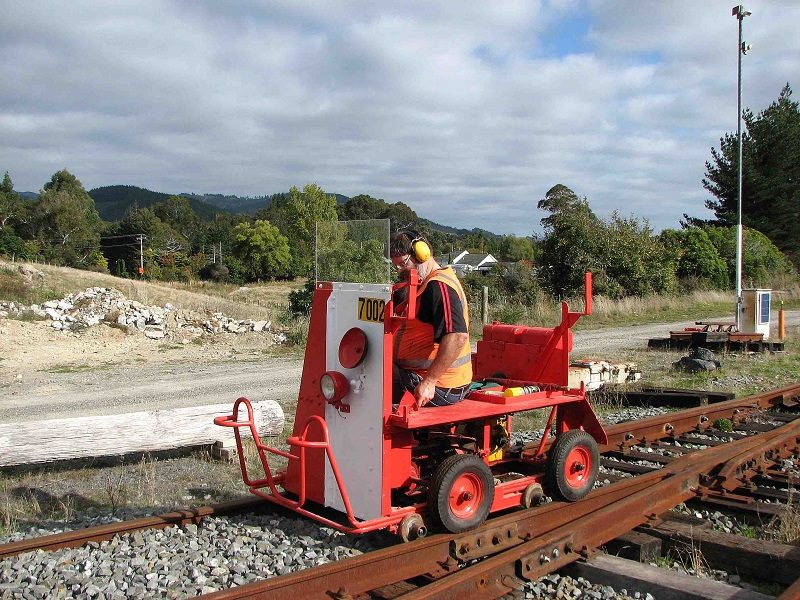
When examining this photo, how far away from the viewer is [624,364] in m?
11.6

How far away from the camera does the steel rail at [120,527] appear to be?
4.33 m

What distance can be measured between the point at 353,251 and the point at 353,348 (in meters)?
0.84

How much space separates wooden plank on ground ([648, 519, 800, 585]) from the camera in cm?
434

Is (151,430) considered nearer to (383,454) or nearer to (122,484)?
(122,484)

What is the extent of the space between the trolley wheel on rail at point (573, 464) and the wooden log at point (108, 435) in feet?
12.0

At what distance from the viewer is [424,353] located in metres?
4.76

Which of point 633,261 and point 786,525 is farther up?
point 633,261

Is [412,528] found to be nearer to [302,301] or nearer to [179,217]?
[302,301]

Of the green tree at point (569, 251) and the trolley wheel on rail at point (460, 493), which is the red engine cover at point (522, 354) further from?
the green tree at point (569, 251)

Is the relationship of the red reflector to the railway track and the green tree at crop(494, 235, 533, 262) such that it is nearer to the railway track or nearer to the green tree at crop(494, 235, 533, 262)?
the railway track

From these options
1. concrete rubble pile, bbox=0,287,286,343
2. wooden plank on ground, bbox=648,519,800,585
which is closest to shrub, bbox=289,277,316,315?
concrete rubble pile, bbox=0,287,286,343

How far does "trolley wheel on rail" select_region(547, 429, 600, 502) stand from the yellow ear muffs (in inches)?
65.9

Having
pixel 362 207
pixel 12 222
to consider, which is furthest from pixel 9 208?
pixel 362 207

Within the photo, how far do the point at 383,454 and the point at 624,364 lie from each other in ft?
26.9
